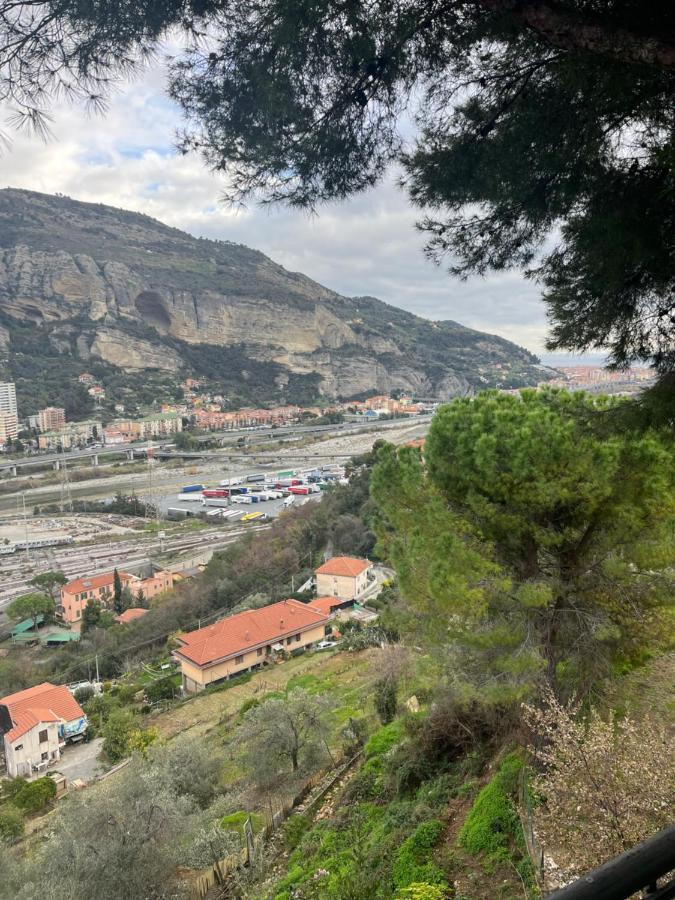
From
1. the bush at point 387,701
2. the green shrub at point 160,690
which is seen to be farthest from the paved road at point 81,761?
the bush at point 387,701

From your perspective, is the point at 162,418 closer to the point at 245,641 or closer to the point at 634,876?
the point at 245,641

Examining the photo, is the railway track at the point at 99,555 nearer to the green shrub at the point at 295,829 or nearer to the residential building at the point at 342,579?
the residential building at the point at 342,579

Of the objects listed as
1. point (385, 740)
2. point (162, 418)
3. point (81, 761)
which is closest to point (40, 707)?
point (81, 761)

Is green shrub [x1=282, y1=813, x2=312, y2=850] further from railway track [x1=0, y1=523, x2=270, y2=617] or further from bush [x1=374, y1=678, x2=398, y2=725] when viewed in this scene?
railway track [x1=0, y1=523, x2=270, y2=617]

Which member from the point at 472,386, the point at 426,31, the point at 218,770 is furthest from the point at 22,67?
the point at 472,386

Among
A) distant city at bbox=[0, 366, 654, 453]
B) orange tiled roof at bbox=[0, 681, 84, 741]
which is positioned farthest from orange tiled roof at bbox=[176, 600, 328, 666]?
distant city at bbox=[0, 366, 654, 453]

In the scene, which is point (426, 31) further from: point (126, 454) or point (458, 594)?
point (126, 454)
